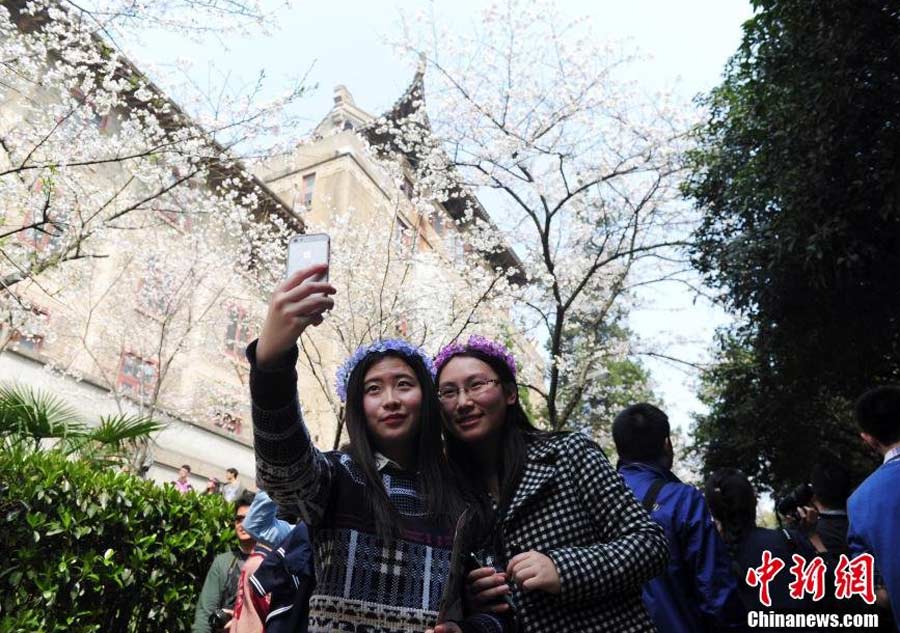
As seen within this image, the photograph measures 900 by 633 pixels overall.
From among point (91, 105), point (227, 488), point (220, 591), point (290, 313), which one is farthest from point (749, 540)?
point (91, 105)

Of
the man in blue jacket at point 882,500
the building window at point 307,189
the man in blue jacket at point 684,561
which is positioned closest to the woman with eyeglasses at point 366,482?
the man in blue jacket at point 684,561

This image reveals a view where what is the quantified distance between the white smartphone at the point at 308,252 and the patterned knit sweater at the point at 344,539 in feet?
0.74

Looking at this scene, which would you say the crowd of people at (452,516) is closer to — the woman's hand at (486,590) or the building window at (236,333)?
the woman's hand at (486,590)

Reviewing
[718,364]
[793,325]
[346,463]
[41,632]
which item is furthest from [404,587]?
[718,364]

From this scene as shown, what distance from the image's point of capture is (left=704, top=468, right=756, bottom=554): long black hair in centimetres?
383

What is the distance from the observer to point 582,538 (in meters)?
1.95

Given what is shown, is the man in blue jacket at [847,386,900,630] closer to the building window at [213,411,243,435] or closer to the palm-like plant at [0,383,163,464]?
the palm-like plant at [0,383,163,464]

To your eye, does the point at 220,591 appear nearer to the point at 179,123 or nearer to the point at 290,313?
the point at 290,313

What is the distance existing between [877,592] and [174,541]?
194 inches

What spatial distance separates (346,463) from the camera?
72.6 inches

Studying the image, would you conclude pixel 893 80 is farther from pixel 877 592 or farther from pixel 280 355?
pixel 280 355

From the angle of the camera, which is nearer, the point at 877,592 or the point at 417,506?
the point at 417,506

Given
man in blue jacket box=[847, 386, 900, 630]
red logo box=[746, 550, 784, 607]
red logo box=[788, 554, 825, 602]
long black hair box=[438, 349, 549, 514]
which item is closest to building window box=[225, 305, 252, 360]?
red logo box=[746, 550, 784, 607]

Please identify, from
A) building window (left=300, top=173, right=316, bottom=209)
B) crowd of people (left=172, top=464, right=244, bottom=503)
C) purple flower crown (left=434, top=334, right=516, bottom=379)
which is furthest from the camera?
building window (left=300, top=173, right=316, bottom=209)
